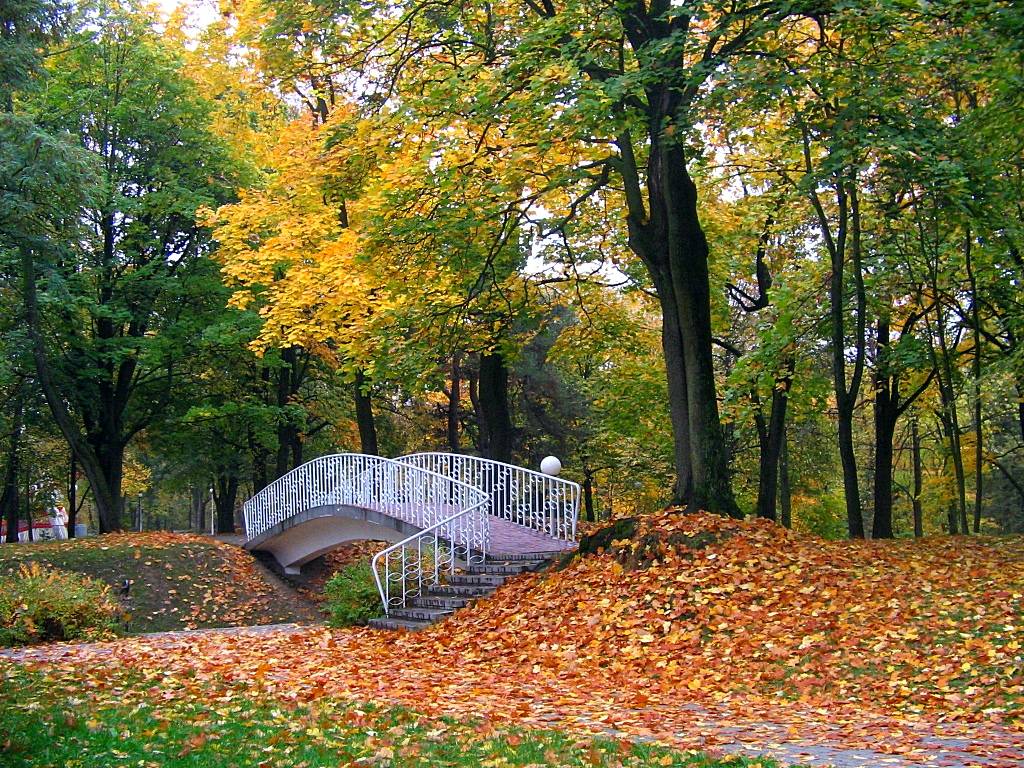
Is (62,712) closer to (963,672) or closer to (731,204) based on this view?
(963,672)

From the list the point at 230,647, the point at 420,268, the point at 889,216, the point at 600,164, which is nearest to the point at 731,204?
the point at 889,216

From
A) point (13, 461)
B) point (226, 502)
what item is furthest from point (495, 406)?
point (226, 502)

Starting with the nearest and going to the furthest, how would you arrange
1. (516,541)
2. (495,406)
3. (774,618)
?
(774,618), (516,541), (495,406)

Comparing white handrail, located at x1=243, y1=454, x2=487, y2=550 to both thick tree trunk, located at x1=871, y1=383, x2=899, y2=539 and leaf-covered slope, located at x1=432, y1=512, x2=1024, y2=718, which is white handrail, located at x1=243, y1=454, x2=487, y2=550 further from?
thick tree trunk, located at x1=871, y1=383, x2=899, y2=539

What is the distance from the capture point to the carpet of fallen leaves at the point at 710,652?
721 centimetres

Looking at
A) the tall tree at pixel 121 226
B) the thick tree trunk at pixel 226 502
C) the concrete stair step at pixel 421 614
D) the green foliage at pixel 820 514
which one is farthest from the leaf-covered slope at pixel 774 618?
the thick tree trunk at pixel 226 502

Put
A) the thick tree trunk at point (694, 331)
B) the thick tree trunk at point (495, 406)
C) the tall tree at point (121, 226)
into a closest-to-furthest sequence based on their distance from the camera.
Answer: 1. the thick tree trunk at point (694, 331)
2. the thick tree trunk at point (495, 406)
3. the tall tree at point (121, 226)

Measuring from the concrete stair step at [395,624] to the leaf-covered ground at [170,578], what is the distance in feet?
22.6

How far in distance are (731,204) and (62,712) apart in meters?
18.0

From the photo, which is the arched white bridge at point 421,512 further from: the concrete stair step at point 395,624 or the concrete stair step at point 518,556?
the concrete stair step at point 395,624

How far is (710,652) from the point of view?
9.41 m

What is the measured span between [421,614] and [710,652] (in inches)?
210

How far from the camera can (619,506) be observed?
35.9 meters

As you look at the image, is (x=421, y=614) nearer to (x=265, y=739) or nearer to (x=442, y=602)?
(x=442, y=602)
